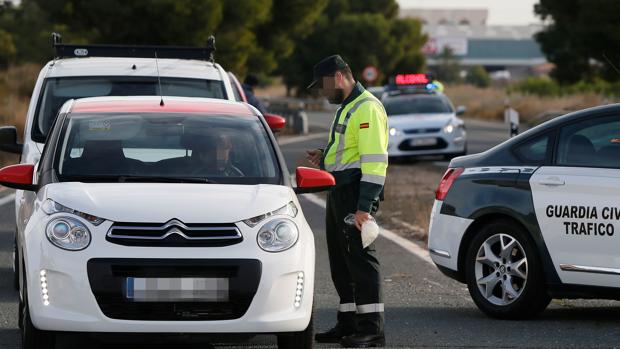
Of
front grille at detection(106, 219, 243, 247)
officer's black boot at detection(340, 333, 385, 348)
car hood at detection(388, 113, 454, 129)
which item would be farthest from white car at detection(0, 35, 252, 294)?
car hood at detection(388, 113, 454, 129)

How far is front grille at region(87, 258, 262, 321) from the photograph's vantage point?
7129 millimetres

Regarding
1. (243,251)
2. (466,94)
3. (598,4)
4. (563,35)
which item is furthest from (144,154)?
(466,94)

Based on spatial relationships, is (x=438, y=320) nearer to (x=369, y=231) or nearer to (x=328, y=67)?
(x=369, y=231)

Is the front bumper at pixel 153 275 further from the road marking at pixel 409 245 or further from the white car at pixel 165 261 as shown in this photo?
the road marking at pixel 409 245

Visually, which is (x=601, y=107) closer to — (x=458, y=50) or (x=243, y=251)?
(x=243, y=251)

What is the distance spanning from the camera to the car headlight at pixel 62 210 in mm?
7246

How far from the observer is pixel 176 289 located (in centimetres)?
721

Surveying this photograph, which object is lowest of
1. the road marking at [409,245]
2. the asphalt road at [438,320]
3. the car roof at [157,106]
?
the road marking at [409,245]

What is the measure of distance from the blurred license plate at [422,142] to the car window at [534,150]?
57.7 ft

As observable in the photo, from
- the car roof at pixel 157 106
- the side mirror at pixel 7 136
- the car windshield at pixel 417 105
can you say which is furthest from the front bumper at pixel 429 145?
the car roof at pixel 157 106

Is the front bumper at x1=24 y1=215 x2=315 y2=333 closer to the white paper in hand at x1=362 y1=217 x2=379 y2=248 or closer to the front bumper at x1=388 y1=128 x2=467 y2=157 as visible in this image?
the white paper in hand at x1=362 y1=217 x2=379 y2=248

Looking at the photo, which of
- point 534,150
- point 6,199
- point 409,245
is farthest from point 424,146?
point 534,150

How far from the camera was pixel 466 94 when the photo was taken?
265 ft

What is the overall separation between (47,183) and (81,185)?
0.93ft
